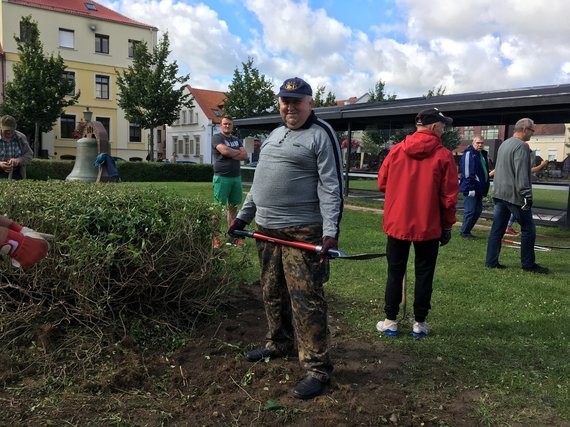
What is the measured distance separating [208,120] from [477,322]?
48736 mm

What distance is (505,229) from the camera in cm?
618

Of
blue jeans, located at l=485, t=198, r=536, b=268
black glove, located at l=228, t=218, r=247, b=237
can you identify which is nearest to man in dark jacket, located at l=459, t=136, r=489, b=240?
blue jeans, located at l=485, t=198, r=536, b=268

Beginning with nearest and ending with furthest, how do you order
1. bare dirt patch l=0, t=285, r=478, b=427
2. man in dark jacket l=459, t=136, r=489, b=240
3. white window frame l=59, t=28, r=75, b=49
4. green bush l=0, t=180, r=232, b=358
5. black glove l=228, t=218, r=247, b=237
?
1. bare dirt patch l=0, t=285, r=478, b=427
2. green bush l=0, t=180, r=232, b=358
3. black glove l=228, t=218, r=247, b=237
4. man in dark jacket l=459, t=136, r=489, b=240
5. white window frame l=59, t=28, r=75, b=49

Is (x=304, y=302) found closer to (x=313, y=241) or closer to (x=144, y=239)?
(x=313, y=241)

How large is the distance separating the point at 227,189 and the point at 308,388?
13.6 feet

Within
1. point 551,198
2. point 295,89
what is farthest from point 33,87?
point 295,89

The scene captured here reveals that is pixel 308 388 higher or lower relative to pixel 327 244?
lower

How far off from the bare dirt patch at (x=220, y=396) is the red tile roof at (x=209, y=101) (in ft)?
157

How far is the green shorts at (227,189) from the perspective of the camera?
21.7 feet

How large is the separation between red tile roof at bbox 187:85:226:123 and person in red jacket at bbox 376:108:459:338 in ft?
154

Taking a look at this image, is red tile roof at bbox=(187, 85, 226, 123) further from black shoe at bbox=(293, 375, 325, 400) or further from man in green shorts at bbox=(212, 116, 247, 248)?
black shoe at bbox=(293, 375, 325, 400)

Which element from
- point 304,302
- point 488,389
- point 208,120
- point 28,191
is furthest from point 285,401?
point 208,120

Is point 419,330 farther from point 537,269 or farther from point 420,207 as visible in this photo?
point 537,269

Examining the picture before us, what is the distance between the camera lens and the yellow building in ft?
127
